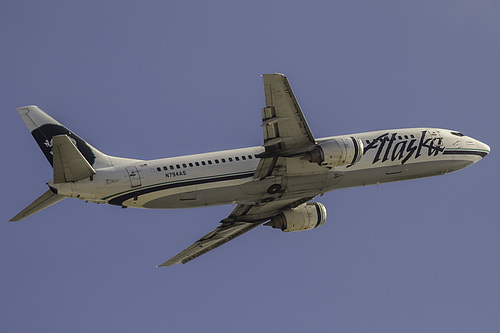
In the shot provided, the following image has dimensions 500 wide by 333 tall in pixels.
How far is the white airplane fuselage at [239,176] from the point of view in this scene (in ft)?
156

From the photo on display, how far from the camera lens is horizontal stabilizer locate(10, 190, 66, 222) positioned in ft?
152

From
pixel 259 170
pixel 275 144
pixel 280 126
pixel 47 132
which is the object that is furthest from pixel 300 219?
pixel 47 132

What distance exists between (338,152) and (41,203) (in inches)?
722

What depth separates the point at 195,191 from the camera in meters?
49.3

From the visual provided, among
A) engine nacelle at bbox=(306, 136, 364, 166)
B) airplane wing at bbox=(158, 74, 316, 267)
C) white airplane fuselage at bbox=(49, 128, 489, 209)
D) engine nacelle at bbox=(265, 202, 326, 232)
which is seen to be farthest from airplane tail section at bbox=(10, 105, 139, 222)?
engine nacelle at bbox=(265, 202, 326, 232)

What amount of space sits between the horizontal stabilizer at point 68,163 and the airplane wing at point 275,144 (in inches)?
422

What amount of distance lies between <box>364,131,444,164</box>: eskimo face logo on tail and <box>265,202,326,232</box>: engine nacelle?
228 inches

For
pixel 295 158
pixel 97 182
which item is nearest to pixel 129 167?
pixel 97 182

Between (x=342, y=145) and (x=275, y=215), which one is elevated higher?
(x=342, y=145)

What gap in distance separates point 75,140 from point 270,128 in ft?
41.7

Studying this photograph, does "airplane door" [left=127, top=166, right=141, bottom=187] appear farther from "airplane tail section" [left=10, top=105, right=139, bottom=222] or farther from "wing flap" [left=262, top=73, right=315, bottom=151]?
"wing flap" [left=262, top=73, right=315, bottom=151]

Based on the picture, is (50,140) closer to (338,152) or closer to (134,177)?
(134,177)

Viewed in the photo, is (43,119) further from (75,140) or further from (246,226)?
(246,226)

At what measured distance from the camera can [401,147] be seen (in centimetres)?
5469
